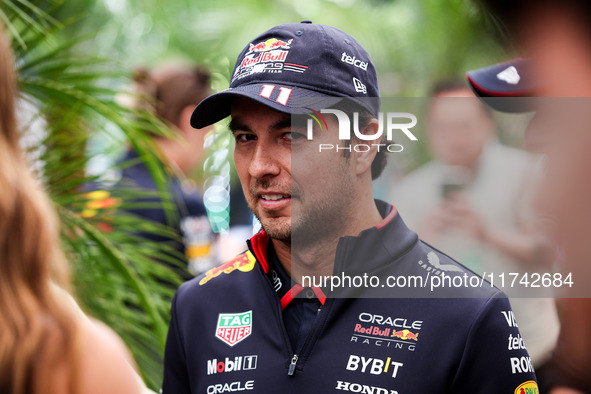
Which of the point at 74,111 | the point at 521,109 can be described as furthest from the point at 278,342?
the point at 74,111

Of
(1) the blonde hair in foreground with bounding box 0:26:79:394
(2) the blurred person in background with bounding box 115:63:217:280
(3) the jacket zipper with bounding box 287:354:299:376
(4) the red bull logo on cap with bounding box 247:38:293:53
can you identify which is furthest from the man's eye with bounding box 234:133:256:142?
(2) the blurred person in background with bounding box 115:63:217:280

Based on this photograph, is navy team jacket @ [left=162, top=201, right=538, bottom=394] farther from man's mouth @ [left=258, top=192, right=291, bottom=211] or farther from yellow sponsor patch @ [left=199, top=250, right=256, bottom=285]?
man's mouth @ [left=258, top=192, right=291, bottom=211]

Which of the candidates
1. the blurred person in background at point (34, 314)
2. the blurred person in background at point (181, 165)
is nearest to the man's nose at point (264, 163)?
the blurred person in background at point (34, 314)

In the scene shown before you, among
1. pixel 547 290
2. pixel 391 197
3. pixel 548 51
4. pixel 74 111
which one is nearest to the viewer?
pixel 548 51

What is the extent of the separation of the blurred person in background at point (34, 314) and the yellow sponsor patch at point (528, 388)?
0.88m

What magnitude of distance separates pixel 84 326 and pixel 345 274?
0.74 meters

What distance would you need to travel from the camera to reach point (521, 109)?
4.31 ft

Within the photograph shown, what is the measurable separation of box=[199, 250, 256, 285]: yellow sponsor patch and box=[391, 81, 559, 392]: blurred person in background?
46 cm

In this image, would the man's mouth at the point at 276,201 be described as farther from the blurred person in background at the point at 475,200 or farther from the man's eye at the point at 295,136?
the blurred person in background at the point at 475,200

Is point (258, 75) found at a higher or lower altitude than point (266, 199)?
higher

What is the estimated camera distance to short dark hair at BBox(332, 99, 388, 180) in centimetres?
180

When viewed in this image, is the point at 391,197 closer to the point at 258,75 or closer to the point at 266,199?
the point at 266,199

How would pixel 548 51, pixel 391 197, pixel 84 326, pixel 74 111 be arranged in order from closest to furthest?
pixel 548 51 < pixel 84 326 < pixel 391 197 < pixel 74 111

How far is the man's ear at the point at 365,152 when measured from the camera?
183cm
